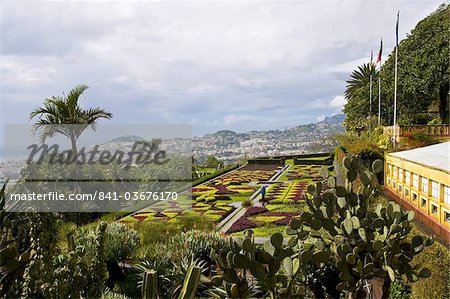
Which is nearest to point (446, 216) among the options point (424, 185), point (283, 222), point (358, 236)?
point (424, 185)

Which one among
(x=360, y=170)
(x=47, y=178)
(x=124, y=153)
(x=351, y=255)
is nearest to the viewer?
(x=351, y=255)

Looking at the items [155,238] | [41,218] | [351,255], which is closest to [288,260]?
[351,255]

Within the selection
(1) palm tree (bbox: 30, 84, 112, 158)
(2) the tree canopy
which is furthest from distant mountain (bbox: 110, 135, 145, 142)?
(2) the tree canopy

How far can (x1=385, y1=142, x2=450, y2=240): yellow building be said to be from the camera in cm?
547

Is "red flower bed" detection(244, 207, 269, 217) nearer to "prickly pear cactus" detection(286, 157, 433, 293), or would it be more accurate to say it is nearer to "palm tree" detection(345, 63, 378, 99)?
"prickly pear cactus" detection(286, 157, 433, 293)

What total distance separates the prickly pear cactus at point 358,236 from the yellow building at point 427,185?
192 centimetres

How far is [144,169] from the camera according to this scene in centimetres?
2061

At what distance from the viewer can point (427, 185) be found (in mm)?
6156

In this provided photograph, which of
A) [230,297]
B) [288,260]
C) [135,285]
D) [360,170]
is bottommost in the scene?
[135,285]

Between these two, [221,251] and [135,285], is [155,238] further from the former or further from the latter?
[221,251]

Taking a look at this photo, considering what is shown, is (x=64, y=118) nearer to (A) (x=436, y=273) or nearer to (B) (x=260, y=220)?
(B) (x=260, y=220)

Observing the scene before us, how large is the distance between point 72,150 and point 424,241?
12574 mm

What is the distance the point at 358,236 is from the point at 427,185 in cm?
311

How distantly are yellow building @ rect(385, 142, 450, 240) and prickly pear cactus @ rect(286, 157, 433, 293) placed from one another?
192 centimetres
